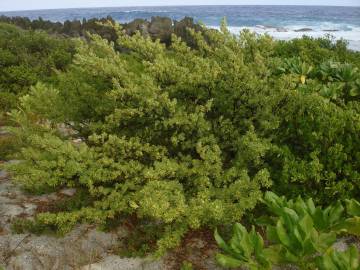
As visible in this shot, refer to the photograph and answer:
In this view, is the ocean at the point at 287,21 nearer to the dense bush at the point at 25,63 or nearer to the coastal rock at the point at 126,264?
the dense bush at the point at 25,63

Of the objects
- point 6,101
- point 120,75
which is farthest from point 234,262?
point 6,101

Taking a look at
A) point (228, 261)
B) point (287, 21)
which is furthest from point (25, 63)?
point (287, 21)

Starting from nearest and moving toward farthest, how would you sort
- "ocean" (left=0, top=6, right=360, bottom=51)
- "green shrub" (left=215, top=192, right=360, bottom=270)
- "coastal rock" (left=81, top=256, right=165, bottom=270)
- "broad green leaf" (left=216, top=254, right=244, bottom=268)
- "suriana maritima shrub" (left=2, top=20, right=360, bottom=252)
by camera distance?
"green shrub" (left=215, top=192, right=360, bottom=270) → "broad green leaf" (left=216, top=254, right=244, bottom=268) → "coastal rock" (left=81, top=256, right=165, bottom=270) → "suriana maritima shrub" (left=2, top=20, right=360, bottom=252) → "ocean" (left=0, top=6, right=360, bottom=51)

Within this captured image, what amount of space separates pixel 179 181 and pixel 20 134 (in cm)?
196

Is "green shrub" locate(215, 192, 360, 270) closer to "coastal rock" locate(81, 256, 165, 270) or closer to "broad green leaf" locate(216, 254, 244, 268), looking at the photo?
"broad green leaf" locate(216, 254, 244, 268)

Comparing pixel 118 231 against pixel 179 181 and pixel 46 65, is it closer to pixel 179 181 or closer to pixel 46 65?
pixel 179 181

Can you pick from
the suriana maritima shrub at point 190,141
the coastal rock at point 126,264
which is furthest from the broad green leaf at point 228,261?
the coastal rock at point 126,264

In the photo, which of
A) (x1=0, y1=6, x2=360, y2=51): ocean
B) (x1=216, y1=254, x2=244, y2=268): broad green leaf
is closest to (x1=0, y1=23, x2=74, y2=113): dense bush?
(x1=216, y1=254, x2=244, y2=268): broad green leaf

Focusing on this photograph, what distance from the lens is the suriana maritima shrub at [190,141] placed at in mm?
4020

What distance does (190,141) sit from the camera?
14.8ft

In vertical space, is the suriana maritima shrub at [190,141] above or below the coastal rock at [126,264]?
above

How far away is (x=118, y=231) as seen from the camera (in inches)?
173

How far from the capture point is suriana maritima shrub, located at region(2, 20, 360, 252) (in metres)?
4.02

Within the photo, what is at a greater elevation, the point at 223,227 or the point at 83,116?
the point at 83,116
